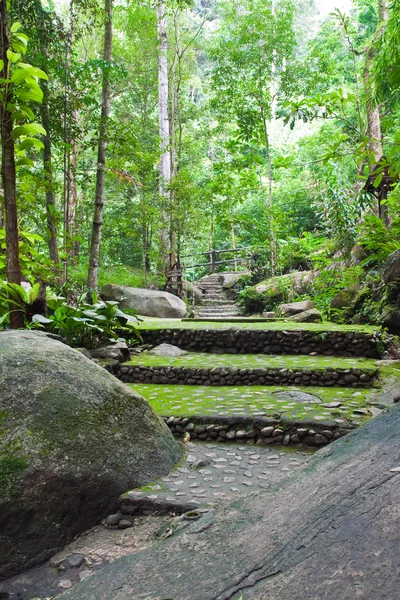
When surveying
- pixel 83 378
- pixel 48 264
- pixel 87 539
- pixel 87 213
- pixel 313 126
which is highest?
Answer: pixel 313 126

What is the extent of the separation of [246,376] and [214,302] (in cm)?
838

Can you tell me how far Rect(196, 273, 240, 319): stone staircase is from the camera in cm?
1133

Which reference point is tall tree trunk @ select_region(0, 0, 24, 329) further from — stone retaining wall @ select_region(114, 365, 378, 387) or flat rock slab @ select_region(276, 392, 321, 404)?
flat rock slab @ select_region(276, 392, 321, 404)

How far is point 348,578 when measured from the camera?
1154 millimetres

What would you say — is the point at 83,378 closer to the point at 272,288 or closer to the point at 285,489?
the point at 285,489

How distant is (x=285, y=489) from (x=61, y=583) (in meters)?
1.08

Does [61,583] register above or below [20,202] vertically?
below

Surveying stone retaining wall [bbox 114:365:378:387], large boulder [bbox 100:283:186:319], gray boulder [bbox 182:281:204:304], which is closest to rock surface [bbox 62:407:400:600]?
stone retaining wall [bbox 114:365:378:387]

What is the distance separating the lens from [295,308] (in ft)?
29.8

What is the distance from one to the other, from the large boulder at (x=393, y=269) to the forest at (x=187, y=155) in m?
0.26

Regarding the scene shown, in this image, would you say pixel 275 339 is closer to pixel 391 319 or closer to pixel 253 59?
pixel 391 319

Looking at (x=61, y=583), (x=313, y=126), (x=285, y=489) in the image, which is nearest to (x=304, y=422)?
(x=285, y=489)

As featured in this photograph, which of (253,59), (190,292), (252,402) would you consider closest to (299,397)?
(252,402)

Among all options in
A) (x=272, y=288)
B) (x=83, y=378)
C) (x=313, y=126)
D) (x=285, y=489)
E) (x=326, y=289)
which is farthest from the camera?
(x=313, y=126)
